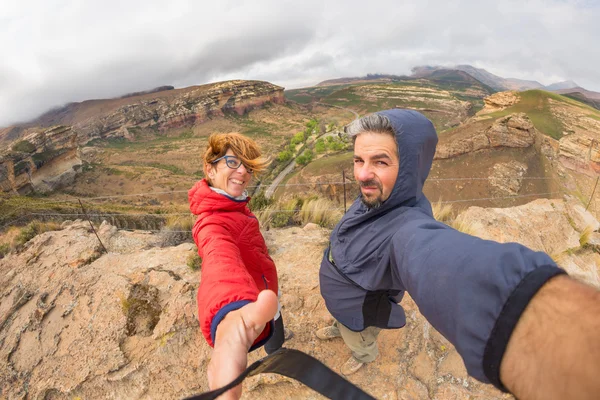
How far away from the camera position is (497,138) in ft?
34.3

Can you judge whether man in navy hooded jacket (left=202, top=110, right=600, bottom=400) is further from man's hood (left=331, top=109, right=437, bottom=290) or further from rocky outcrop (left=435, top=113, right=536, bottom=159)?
rocky outcrop (left=435, top=113, right=536, bottom=159)

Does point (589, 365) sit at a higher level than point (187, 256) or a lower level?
higher

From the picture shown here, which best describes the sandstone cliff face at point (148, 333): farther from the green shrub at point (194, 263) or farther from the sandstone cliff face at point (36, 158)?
the sandstone cliff face at point (36, 158)

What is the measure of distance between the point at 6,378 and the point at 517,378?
153 inches

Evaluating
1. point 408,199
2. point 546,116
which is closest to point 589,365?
point 408,199

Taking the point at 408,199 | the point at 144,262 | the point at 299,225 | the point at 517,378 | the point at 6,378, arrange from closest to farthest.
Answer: the point at 517,378, the point at 408,199, the point at 6,378, the point at 144,262, the point at 299,225

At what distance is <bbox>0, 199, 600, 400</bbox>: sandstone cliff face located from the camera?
213 cm

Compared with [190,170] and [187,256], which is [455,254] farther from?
[190,170]

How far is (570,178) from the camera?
9.91m

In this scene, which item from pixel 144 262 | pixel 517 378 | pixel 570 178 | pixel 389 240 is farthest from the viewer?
pixel 570 178

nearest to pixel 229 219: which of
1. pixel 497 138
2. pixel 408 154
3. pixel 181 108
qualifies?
pixel 408 154

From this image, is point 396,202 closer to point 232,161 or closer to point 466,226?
point 232,161

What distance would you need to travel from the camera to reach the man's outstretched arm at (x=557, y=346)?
18.5 inches

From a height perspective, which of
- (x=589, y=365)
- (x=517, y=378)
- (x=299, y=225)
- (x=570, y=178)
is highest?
(x=589, y=365)
